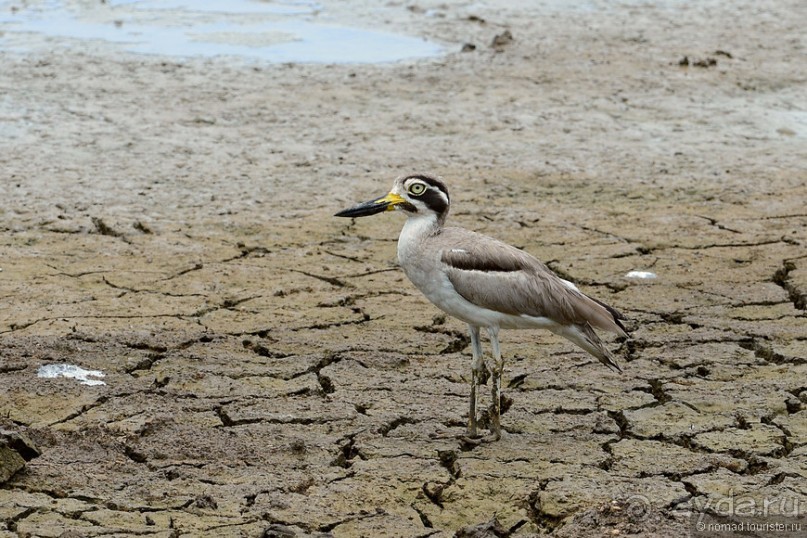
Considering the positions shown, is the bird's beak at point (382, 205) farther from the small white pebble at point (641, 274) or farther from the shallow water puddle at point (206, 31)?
the shallow water puddle at point (206, 31)

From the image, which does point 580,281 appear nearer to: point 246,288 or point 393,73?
point 246,288

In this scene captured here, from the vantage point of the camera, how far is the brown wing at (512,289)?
216 inches

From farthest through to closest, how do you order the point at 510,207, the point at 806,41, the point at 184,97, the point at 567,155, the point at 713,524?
the point at 806,41
the point at 184,97
the point at 567,155
the point at 510,207
the point at 713,524

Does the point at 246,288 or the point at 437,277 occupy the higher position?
the point at 437,277

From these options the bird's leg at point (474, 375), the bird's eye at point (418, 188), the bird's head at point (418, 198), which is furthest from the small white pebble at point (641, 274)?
the bird's eye at point (418, 188)

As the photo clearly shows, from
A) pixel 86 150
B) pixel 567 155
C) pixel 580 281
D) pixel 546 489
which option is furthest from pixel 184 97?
pixel 546 489

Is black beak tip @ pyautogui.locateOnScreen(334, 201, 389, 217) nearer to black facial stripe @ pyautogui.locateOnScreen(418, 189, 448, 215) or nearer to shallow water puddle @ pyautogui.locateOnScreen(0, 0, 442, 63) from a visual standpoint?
black facial stripe @ pyautogui.locateOnScreen(418, 189, 448, 215)

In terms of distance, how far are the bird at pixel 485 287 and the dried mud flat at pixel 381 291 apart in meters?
0.38

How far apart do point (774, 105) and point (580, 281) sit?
14.6ft

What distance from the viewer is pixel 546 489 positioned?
16.8ft

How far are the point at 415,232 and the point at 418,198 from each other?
150mm

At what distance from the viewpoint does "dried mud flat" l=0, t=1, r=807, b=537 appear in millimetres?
5086

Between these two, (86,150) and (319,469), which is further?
(86,150)

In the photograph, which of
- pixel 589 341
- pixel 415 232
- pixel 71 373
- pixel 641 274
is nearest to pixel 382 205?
pixel 415 232
